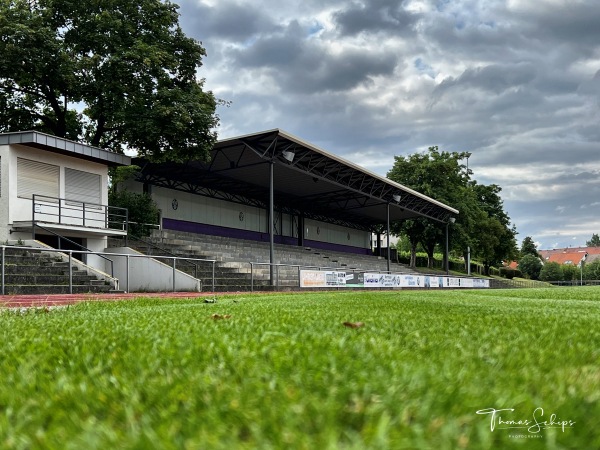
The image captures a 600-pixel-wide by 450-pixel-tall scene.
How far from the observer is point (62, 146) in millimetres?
19906

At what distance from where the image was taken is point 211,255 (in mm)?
26016

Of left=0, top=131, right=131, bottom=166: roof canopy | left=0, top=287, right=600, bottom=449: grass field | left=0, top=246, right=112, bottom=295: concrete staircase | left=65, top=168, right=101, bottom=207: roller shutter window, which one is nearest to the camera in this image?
left=0, top=287, right=600, bottom=449: grass field

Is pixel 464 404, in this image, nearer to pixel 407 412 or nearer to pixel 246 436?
pixel 407 412

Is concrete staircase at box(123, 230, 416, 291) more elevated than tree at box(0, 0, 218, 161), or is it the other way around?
tree at box(0, 0, 218, 161)

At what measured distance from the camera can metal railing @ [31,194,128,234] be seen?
19672 millimetres

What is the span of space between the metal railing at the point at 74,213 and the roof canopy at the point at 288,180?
15.7 feet

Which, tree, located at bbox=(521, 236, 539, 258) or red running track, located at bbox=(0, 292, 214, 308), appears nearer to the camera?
red running track, located at bbox=(0, 292, 214, 308)

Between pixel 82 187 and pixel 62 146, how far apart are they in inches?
93.4

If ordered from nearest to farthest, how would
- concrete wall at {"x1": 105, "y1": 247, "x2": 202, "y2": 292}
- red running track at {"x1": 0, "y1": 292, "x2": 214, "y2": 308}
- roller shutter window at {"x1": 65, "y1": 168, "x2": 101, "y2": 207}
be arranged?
red running track at {"x1": 0, "y1": 292, "x2": 214, "y2": 308} < concrete wall at {"x1": 105, "y1": 247, "x2": 202, "y2": 292} < roller shutter window at {"x1": 65, "y1": 168, "x2": 101, "y2": 207}

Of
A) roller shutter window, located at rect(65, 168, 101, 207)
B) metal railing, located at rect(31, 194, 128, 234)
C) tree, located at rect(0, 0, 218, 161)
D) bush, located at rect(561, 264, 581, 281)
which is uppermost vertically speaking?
tree, located at rect(0, 0, 218, 161)

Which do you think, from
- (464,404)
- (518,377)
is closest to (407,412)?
(464,404)

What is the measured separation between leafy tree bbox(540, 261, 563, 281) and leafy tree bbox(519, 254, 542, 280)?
3009mm

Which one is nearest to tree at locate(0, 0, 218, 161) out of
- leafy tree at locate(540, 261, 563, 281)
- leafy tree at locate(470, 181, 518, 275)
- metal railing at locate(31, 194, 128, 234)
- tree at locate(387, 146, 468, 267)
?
metal railing at locate(31, 194, 128, 234)

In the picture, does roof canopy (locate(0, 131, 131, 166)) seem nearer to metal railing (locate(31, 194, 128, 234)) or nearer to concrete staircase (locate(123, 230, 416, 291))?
metal railing (locate(31, 194, 128, 234))
